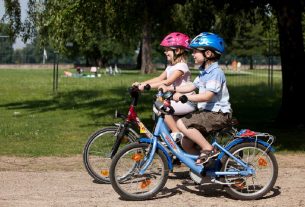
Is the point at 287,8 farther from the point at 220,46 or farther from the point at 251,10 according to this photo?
the point at 220,46

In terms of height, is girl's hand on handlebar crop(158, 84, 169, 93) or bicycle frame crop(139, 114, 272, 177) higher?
girl's hand on handlebar crop(158, 84, 169, 93)

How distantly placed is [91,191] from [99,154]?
0.59 meters

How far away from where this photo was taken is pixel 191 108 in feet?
22.7

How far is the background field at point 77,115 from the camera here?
10.5 m

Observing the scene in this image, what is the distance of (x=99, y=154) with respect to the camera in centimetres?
708

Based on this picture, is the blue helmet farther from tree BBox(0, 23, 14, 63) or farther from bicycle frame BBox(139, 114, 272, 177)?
tree BBox(0, 23, 14, 63)

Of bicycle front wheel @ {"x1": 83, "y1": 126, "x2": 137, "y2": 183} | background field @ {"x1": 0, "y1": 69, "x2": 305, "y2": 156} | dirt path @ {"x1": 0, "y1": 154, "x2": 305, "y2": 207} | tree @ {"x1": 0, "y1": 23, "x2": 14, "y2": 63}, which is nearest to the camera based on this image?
dirt path @ {"x1": 0, "y1": 154, "x2": 305, "y2": 207}

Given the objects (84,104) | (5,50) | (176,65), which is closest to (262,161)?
(176,65)

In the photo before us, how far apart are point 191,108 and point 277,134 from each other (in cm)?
519

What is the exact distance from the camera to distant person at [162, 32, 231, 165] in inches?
247

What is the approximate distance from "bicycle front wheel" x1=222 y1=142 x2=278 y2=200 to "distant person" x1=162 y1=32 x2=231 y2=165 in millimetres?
244

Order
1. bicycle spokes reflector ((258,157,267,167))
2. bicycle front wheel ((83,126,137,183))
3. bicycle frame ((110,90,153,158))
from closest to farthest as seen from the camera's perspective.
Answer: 1. bicycle spokes reflector ((258,157,267,167))
2. bicycle frame ((110,90,153,158))
3. bicycle front wheel ((83,126,137,183))

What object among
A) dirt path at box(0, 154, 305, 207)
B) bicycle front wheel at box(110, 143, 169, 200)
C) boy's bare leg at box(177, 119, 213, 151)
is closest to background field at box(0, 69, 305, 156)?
dirt path at box(0, 154, 305, 207)

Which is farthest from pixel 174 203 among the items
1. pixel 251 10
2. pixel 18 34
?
pixel 18 34
